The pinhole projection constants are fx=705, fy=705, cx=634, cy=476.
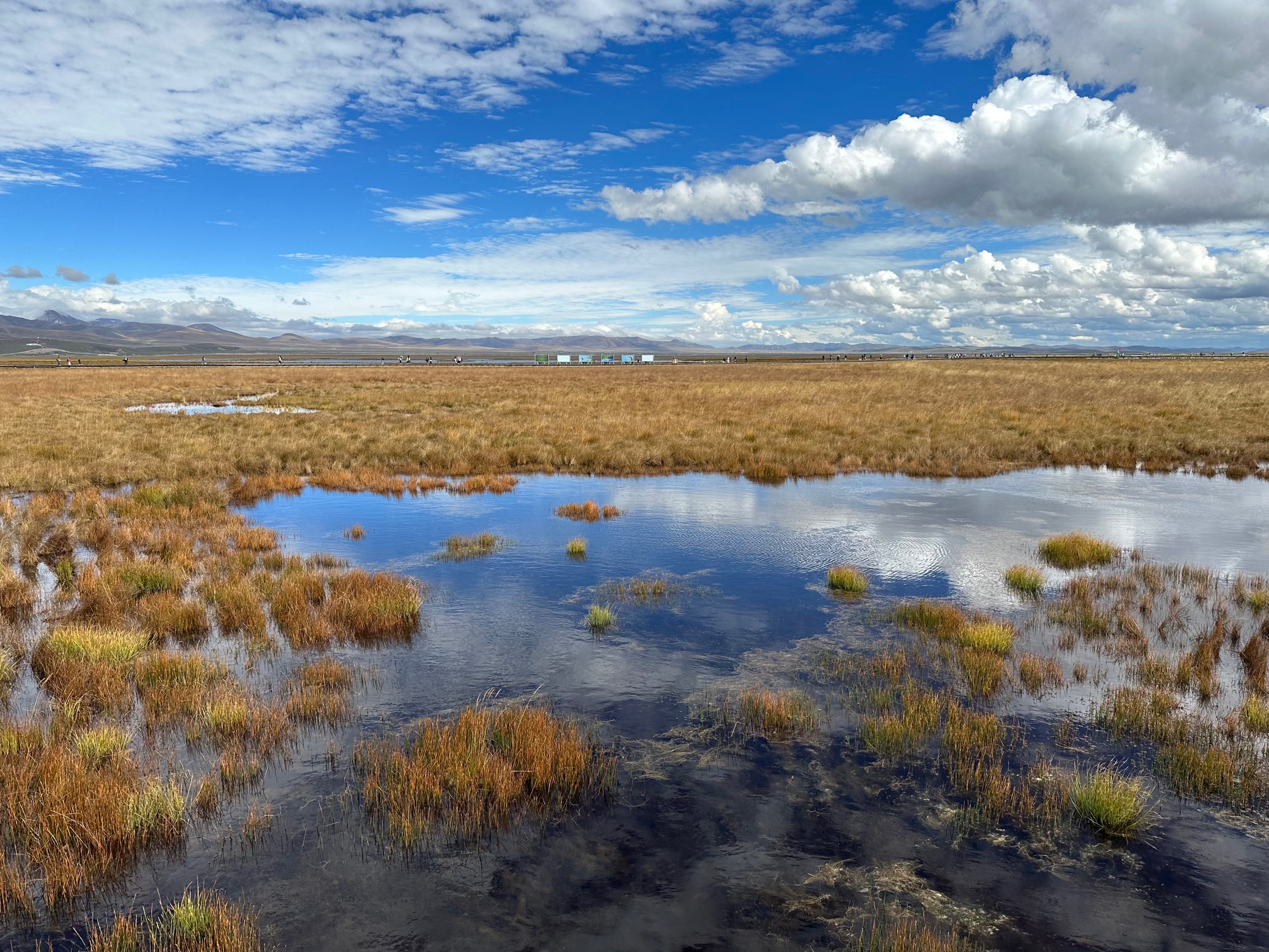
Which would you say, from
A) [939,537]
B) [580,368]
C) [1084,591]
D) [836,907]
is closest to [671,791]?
[836,907]

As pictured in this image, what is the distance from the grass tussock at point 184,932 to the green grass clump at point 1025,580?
13.0 metres

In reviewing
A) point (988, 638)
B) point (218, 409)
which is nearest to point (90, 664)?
point (988, 638)

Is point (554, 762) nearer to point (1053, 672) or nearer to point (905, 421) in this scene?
point (1053, 672)

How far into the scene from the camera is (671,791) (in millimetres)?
7352

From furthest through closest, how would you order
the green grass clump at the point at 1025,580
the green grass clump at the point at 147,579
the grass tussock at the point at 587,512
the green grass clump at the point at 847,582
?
the grass tussock at the point at 587,512 < the green grass clump at the point at 847,582 < the green grass clump at the point at 1025,580 < the green grass clump at the point at 147,579

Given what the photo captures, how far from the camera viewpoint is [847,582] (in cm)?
1364

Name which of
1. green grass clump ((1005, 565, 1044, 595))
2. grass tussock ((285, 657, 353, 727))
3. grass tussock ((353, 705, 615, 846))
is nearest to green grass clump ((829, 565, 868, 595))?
green grass clump ((1005, 565, 1044, 595))

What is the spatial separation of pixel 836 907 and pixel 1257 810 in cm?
457

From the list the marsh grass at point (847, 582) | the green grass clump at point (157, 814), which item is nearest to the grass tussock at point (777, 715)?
the marsh grass at point (847, 582)

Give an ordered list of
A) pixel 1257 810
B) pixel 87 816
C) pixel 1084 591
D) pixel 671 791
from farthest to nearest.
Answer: pixel 1084 591 < pixel 671 791 < pixel 1257 810 < pixel 87 816

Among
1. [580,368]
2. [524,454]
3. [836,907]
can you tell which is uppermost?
[580,368]

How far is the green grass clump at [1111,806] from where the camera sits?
660 centimetres

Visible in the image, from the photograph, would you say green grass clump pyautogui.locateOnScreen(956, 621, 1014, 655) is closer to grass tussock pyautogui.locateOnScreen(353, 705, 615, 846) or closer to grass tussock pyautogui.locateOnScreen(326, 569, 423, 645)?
grass tussock pyautogui.locateOnScreen(353, 705, 615, 846)

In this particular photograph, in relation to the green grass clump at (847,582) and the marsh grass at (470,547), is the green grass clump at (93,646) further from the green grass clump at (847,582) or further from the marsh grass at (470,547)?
the green grass clump at (847,582)
